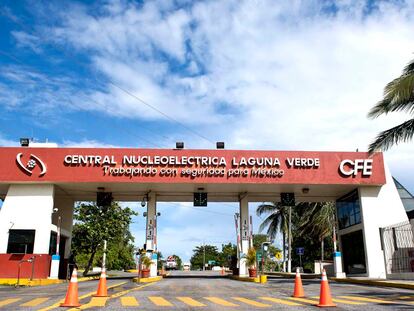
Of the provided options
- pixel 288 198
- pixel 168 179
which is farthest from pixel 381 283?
pixel 168 179

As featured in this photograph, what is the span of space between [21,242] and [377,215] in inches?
774

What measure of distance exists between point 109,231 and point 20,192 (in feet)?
39.4

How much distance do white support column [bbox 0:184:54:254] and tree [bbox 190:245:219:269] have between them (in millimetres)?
105744

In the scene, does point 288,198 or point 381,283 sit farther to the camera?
point 288,198

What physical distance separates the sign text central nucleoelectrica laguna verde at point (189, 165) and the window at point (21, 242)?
14.2 feet

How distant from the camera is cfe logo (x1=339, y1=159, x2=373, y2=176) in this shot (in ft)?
83.1

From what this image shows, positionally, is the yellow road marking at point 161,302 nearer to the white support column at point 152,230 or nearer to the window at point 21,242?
the window at point 21,242

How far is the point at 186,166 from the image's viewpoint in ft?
82.3

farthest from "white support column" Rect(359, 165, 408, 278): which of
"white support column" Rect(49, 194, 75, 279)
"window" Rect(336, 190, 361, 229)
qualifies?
"white support column" Rect(49, 194, 75, 279)

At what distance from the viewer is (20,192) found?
973 inches

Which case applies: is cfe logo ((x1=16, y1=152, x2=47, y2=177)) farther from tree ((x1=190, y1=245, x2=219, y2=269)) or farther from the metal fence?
tree ((x1=190, y1=245, x2=219, y2=269))

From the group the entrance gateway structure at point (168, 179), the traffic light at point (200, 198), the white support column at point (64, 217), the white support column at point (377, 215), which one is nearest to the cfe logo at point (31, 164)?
the entrance gateway structure at point (168, 179)

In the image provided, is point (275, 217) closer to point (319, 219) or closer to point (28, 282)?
point (319, 219)

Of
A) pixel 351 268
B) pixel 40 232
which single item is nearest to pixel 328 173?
pixel 351 268
